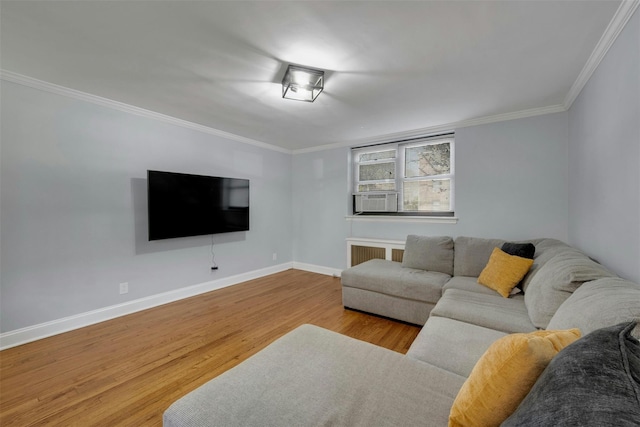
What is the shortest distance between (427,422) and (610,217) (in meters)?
2.03

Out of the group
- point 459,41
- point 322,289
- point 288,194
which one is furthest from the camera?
point 288,194

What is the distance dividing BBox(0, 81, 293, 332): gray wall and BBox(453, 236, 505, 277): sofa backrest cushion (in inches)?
133

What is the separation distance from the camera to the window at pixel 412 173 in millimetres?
3763

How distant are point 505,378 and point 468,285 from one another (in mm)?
1955

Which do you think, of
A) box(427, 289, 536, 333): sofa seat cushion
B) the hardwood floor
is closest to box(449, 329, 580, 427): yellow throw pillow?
box(427, 289, 536, 333): sofa seat cushion

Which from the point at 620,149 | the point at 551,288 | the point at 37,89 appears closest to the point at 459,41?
the point at 620,149

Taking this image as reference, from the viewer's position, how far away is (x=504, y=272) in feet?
7.61

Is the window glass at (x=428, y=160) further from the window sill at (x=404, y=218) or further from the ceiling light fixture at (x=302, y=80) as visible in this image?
the ceiling light fixture at (x=302, y=80)

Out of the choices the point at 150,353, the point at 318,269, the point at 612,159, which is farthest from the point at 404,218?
the point at 150,353

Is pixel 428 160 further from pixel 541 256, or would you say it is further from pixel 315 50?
pixel 315 50

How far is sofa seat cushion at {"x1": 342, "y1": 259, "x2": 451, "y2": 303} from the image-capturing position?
2.58 meters

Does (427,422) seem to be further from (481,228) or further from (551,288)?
(481,228)

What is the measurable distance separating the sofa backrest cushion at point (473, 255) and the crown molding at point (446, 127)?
1576mm

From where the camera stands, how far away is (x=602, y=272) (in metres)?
1.44
